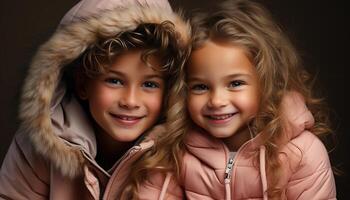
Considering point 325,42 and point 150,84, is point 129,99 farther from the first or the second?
point 325,42

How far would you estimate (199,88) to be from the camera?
4.46 feet

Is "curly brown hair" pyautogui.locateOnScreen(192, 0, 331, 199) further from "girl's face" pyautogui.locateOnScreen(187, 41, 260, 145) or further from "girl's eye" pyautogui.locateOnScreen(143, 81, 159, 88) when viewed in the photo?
"girl's eye" pyautogui.locateOnScreen(143, 81, 159, 88)

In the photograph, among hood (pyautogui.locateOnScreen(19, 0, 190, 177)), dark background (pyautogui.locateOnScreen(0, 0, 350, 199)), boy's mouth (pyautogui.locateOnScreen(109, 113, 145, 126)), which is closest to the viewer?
hood (pyautogui.locateOnScreen(19, 0, 190, 177))

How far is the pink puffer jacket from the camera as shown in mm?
1354

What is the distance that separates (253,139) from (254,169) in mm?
68

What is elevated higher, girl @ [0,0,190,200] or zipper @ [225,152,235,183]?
girl @ [0,0,190,200]

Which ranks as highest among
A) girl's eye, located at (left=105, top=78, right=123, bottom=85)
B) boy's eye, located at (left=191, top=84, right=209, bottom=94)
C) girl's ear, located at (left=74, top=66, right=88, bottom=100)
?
girl's eye, located at (left=105, top=78, right=123, bottom=85)

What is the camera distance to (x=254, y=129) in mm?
1394

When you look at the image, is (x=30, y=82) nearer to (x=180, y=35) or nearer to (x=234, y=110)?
(x=180, y=35)

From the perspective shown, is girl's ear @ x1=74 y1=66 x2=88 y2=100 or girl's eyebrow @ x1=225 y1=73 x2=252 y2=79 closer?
girl's eyebrow @ x1=225 y1=73 x2=252 y2=79

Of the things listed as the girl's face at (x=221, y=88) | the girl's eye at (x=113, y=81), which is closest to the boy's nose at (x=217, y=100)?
the girl's face at (x=221, y=88)

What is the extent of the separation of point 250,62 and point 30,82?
1.60 feet

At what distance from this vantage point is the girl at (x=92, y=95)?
1.30 metres

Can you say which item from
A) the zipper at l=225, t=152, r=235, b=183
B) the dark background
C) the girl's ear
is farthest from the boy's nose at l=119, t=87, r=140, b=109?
the dark background
